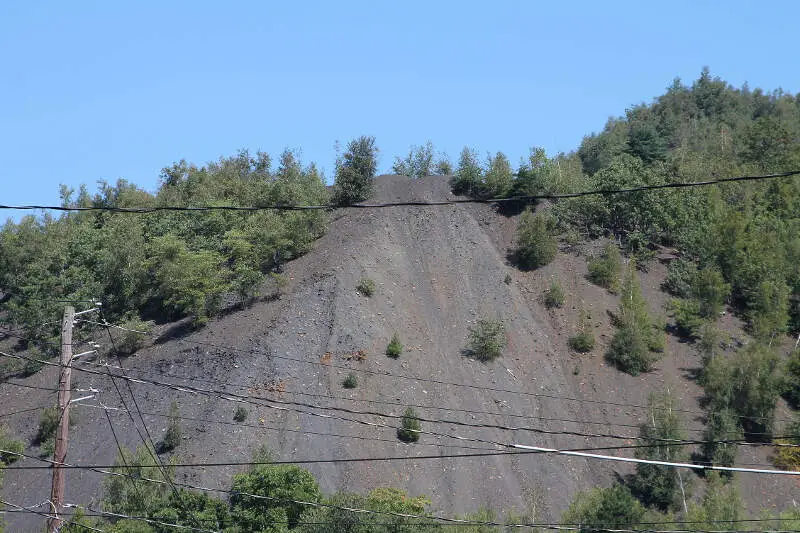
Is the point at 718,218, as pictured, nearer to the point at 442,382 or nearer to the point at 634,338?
the point at 634,338

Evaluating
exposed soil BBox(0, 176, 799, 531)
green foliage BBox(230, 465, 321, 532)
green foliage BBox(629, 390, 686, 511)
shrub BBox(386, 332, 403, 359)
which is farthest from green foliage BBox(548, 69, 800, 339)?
green foliage BBox(230, 465, 321, 532)

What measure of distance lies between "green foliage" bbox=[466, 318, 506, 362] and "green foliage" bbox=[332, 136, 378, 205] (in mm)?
15927

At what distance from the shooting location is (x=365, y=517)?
1117 inches

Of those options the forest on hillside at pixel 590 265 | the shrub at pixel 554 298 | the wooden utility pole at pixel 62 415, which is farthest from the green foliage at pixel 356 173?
the wooden utility pole at pixel 62 415

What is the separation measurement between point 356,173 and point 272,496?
33.3m

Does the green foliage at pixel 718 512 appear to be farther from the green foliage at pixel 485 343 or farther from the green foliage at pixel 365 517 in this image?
the green foliage at pixel 485 343

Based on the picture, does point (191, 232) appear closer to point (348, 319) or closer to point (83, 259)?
point (83, 259)

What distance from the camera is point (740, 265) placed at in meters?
54.8

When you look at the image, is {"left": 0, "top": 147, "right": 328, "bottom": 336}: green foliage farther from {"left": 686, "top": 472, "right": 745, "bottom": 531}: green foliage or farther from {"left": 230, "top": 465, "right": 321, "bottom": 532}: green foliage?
{"left": 686, "top": 472, "right": 745, "bottom": 531}: green foliage

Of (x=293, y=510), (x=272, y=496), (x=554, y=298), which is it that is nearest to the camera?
(x=293, y=510)

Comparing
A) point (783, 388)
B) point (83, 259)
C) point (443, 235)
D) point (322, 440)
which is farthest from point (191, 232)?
point (783, 388)

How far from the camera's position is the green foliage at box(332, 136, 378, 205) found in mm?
61281

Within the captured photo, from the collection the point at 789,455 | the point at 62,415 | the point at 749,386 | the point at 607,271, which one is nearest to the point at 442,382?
the point at 749,386

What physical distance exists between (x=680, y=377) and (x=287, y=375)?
58.7 feet
